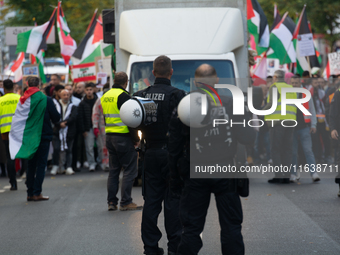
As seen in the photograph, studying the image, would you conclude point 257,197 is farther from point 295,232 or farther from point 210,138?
point 210,138

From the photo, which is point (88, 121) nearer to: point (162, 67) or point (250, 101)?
point (250, 101)

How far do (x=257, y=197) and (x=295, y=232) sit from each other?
2900 mm

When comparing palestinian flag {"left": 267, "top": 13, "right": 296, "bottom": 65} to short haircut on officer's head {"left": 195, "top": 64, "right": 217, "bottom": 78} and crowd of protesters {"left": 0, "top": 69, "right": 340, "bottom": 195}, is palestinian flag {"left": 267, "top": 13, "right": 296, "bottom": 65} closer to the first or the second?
crowd of protesters {"left": 0, "top": 69, "right": 340, "bottom": 195}

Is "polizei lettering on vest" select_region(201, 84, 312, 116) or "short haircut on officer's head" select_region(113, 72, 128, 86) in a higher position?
"short haircut on officer's head" select_region(113, 72, 128, 86)

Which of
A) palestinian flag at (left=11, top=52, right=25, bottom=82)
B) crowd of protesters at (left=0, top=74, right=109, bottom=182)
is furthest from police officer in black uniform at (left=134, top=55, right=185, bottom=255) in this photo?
palestinian flag at (left=11, top=52, right=25, bottom=82)

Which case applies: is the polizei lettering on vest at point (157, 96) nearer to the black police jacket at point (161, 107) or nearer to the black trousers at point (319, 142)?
the black police jacket at point (161, 107)

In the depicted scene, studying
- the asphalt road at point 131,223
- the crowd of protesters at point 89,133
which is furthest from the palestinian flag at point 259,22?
the asphalt road at point 131,223

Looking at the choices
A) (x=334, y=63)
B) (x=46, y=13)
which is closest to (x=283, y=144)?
(x=334, y=63)

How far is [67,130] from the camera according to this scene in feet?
48.0

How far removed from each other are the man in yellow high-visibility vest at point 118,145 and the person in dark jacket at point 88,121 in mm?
5814

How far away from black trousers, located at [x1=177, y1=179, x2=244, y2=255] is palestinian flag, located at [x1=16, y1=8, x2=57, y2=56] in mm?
14300

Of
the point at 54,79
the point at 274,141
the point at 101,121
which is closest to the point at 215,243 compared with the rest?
the point at 274,141

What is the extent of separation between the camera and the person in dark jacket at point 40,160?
10.3 m

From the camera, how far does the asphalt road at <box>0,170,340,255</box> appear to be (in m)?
6.72
